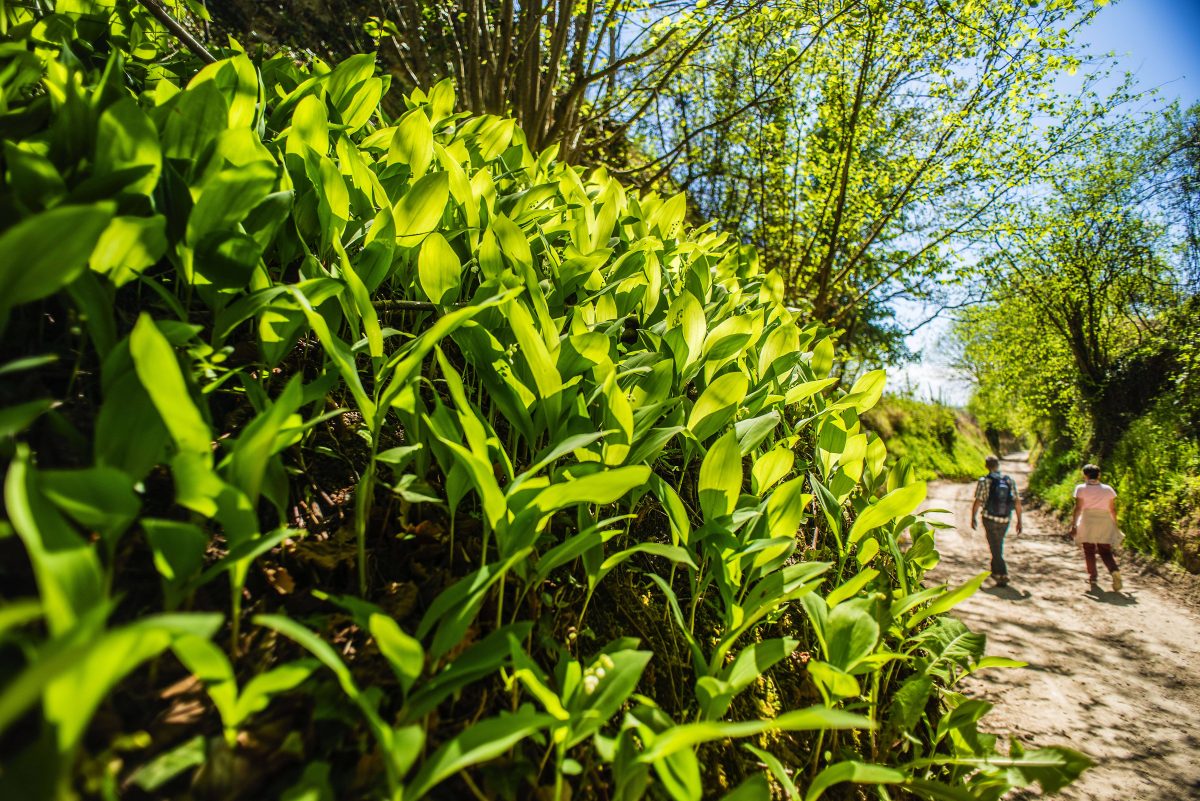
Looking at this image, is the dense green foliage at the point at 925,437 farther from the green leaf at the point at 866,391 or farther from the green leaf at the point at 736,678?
the green leaf at the point at 736,678

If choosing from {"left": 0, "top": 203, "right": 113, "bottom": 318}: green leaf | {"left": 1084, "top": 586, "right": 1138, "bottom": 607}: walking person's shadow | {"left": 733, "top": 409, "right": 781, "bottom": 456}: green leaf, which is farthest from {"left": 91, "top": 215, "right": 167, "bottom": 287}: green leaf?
{"left": 1084, "top": 586, "right": 1138, "bottom": 607}: walking person's shadow

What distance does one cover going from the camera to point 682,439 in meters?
1.40

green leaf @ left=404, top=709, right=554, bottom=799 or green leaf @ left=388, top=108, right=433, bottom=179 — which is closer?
green leaf @ left=404, top=709, right=554, bottom=799

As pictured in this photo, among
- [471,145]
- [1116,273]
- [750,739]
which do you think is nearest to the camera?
[750,739]

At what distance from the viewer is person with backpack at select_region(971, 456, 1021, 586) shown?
7.41m

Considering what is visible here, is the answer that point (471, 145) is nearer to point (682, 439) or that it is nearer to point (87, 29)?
point (87, 29)

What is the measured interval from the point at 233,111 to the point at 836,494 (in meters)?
Result: 1.71

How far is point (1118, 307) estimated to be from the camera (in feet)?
51.2

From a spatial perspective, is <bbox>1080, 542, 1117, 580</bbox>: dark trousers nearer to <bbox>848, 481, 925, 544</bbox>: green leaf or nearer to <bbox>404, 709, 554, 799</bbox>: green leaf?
<bbox>848, 481, 925, 544</bbox>: green leaf

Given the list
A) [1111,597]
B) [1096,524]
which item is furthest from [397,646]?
[1111,597]

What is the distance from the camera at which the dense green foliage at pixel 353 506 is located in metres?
0.60

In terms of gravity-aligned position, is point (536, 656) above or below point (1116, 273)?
below

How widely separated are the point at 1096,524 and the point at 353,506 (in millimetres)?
9706

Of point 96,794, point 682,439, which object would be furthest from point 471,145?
point 96,794
